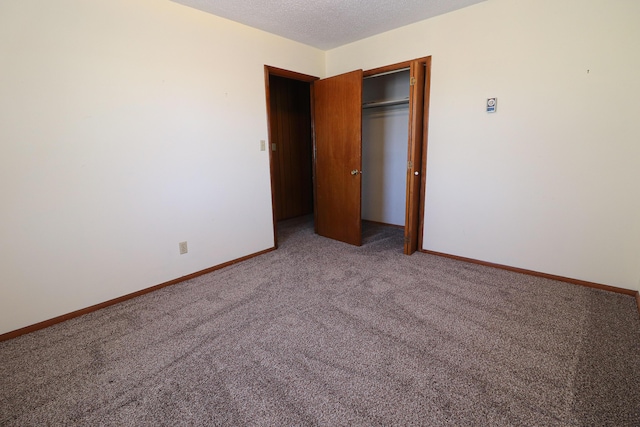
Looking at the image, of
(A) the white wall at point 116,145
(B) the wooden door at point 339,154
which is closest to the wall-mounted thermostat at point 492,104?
(B) the wooden door at point 339,154

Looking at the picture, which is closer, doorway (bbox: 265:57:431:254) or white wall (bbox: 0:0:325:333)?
white wall (bbox: 0:0:325:333)

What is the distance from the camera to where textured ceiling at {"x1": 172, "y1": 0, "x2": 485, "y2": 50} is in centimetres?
261

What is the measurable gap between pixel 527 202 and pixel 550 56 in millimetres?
1220

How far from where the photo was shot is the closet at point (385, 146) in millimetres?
4281

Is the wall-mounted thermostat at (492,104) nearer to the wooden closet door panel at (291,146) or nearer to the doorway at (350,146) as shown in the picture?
the doorway at (350,146)

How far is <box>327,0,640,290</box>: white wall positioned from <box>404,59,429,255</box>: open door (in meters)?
0.12

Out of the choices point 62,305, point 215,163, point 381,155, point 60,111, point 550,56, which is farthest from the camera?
point 381,155

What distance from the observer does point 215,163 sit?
3.00 metres

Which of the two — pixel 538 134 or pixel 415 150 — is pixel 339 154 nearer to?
pixel 415 150

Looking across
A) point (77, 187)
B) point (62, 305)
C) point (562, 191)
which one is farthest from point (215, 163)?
point (562, 191)

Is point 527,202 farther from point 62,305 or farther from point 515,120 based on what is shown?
point 62,305

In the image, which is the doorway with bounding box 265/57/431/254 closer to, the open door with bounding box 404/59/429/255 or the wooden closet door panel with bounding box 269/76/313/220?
the open door with bounding box 404/59/429/255

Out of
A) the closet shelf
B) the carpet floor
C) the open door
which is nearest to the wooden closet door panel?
the closet shelf

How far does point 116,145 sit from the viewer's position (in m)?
2.35
